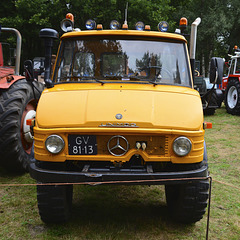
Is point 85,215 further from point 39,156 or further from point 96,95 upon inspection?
point 96,95

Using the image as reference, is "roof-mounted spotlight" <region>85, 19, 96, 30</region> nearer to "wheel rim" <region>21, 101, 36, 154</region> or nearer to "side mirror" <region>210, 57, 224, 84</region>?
"side mirror" <region>210, 57, 224, 84</region>

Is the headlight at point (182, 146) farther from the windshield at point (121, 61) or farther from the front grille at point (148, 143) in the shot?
the windshield at point (121, 61)

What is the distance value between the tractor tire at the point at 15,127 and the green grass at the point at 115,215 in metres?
0.32

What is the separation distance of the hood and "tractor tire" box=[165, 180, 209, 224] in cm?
66

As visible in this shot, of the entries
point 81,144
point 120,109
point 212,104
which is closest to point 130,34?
point 120,109

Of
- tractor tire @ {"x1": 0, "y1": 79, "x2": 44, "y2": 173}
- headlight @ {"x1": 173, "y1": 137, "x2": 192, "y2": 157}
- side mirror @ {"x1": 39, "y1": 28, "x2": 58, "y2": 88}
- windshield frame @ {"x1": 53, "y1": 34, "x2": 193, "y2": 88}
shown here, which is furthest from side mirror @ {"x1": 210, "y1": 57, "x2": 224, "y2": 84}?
tractor tire @ {"x1": 0, "y1": 79, "x2": 44, "y2": 173}

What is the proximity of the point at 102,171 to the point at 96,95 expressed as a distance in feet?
2.64

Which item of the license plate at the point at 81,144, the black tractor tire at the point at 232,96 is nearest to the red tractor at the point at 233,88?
the black tractor tire at the point at 232,96

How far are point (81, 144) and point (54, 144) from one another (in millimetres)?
260

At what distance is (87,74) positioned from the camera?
13.1ft

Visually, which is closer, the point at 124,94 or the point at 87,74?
the point at 124,94

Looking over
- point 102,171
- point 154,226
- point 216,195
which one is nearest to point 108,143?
point 102,171

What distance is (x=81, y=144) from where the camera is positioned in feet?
9.98

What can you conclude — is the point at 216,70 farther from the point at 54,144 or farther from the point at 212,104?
the point at 212,104
